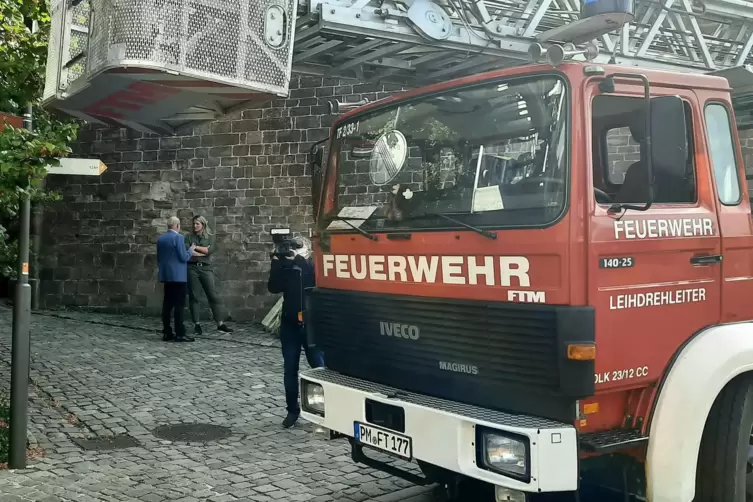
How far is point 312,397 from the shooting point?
4.47 metres

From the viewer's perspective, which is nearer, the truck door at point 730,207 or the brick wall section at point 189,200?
the truck door at point 730,207

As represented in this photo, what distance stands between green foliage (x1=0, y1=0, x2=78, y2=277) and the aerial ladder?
1.65 ft

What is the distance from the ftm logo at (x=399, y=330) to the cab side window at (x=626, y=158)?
3.83 feet

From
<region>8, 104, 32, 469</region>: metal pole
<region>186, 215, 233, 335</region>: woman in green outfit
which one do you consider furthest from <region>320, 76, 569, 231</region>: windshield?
<region>186, 215, 233, 335</region>: woman in green outfit

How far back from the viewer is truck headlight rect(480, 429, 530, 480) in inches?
127

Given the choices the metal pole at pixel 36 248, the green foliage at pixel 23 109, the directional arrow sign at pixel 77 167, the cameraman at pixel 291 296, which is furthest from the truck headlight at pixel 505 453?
the metal pole at pixel 36 248

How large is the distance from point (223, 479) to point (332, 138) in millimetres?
2514

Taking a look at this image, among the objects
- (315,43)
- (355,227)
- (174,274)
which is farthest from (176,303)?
(355,227)

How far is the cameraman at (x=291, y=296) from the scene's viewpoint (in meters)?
6.36

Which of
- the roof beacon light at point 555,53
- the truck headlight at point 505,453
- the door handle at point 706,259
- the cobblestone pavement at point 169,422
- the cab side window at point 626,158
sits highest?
the roof beacon light at point 555,53

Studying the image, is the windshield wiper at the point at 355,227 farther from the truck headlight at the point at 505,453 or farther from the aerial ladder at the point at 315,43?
the truck headlight at the point at 505,453

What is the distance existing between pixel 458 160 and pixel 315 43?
2.56m

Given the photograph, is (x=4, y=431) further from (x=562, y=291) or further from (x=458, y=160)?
(x=562, y=291)

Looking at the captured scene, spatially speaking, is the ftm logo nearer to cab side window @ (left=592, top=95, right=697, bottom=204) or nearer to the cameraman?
cab side window @ (left=592, top=95, right=697, bottom=204)
